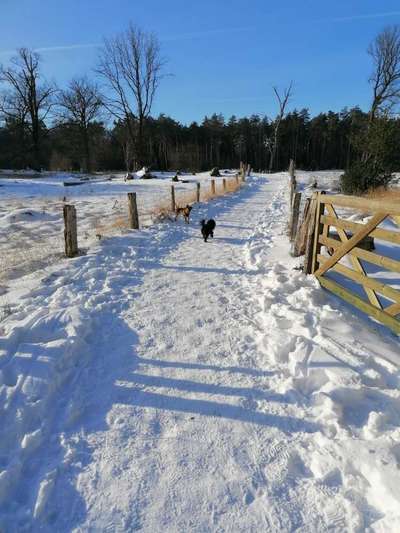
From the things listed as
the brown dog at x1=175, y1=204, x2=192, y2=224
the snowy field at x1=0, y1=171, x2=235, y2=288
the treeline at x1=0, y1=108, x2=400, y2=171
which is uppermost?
the treeline at x1=0, y1=108, x2=400, y2=171

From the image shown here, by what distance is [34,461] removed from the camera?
2.32 m

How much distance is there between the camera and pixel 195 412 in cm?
281

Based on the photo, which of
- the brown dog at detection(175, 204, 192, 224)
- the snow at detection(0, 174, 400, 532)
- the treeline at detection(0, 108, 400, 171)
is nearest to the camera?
the snow at detection(0, 174, 400, 532)

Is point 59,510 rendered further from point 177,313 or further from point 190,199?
point 190,199

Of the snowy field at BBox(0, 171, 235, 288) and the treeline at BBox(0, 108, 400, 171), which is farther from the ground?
the treeline at BBox(0, 108, 400, 171)

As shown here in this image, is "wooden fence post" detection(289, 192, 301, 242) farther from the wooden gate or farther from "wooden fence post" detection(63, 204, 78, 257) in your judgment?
"wooden fence post" detection(63, 204, 78, 257)

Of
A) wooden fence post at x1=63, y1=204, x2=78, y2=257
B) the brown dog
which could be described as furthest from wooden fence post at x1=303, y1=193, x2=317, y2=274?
the brown dog

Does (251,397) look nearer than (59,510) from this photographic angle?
No

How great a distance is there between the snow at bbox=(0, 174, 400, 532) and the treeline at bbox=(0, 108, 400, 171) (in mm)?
48061

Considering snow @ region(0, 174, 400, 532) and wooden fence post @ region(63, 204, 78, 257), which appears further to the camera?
wooden fence post @ region(63, 204, 78, 257)

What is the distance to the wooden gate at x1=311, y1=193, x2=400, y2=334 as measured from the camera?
12.1ft

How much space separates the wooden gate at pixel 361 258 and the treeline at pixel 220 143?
46649 mm

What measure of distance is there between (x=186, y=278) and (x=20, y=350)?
10.1 feet

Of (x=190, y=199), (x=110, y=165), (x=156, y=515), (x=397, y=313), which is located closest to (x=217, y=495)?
(x=156, y=515)
